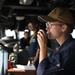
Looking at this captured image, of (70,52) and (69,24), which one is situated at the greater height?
(69,24)

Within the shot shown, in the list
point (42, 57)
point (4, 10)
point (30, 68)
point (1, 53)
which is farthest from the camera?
point (4, 10)

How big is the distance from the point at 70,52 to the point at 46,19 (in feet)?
1.23

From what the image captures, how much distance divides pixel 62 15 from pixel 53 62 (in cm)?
42

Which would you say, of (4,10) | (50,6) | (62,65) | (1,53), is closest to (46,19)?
(62,65)

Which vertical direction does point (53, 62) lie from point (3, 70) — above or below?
above

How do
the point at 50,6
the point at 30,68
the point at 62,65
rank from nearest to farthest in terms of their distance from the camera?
the point at 62,65
the point at 30,68
the point at 50,6

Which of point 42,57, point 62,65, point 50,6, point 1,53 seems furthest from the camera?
point 50,6

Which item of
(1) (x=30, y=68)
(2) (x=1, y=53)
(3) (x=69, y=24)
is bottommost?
(1) (x=30, y=68)

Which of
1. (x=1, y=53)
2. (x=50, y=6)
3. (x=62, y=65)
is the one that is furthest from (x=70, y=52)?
(x=50, y=6)

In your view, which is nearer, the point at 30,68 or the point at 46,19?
the point at 46,19

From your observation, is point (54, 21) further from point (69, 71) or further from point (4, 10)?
point (4, 10)

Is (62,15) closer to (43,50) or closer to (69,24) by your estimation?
(69,24)

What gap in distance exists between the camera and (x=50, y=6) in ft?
22.1

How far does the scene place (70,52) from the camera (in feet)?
6.97
